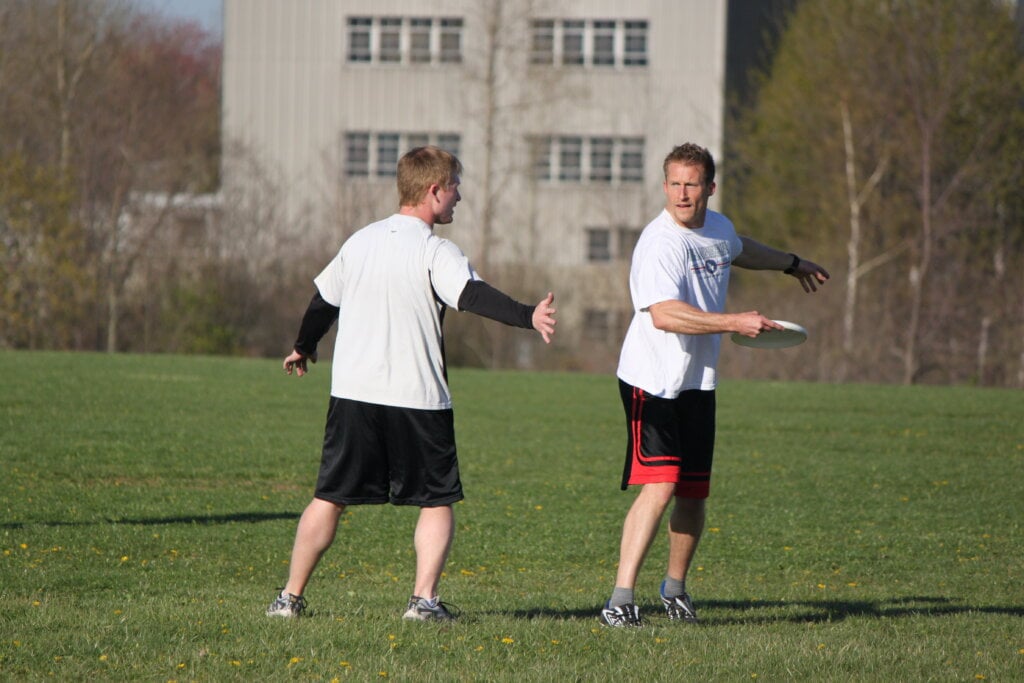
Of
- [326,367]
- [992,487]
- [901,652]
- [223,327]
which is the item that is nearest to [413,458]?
[901,652]

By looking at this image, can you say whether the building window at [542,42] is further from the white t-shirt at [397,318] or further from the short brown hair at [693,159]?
the white t-shirt at [397,318]

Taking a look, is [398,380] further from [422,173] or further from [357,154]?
[357,154]

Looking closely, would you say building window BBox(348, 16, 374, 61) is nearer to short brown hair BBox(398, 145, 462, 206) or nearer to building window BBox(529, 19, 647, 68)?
building window BBox(529, 19, 647, 68)

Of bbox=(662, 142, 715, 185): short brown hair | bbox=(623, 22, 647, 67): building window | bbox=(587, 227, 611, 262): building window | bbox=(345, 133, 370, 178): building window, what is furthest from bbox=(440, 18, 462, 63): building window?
bbox=(662, 142, 715, 185): short brown hair

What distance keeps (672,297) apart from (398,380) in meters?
1.30

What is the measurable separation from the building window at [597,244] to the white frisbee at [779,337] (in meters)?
36.2

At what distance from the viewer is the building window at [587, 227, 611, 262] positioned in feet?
139

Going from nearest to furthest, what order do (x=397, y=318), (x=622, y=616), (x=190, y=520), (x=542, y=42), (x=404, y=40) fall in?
(x=397, y=318), (x=622, y=616), (x=190, y=520), (x=542, y=42), (x=404, y=40)

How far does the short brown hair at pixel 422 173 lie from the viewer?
602 cm

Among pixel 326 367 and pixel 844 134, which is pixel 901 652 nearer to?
pixel 326 367

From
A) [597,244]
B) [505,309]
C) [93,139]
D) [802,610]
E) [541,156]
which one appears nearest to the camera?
[505,309]

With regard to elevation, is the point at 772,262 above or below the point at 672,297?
above

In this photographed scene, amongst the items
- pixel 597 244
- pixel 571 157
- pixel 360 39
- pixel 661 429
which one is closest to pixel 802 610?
pixel 661 429

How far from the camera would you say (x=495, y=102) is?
136 ft
